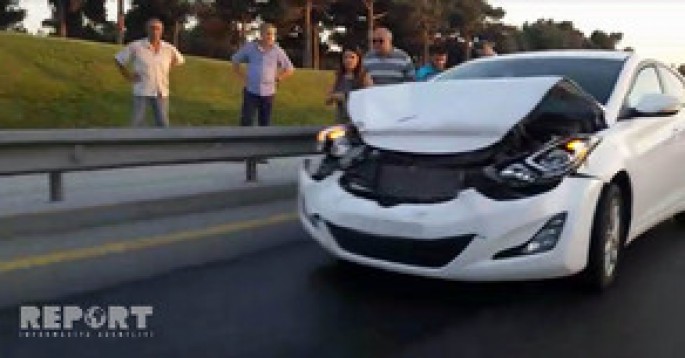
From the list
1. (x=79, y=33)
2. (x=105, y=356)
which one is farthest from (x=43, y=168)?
(x=79, y=33)

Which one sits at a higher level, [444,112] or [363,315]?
[444,112]

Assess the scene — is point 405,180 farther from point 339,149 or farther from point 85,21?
point 85,21

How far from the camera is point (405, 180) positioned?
4.57m

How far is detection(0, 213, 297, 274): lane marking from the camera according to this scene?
16.4 ft

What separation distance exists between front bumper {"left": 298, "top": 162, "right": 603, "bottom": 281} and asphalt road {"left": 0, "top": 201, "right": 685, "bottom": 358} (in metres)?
0.22

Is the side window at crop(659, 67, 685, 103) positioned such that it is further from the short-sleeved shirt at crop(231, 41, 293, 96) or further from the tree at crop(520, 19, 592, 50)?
the tree at crop(520, 19, 592, 50)

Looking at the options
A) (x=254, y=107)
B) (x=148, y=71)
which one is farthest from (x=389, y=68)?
(x=148, y=71)

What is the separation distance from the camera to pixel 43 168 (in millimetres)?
6031

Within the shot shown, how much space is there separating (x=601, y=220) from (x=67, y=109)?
773 inches

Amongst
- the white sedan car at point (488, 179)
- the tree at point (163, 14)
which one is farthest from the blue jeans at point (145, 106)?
the tree at point (163, 14)

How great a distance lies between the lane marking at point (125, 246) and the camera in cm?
498

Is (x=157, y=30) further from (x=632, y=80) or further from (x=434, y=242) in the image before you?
(x=434, y=242)

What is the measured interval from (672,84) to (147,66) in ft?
18.9

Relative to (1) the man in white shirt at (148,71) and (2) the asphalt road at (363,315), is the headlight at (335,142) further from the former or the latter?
(1) the man in white shirt at (148,71)
